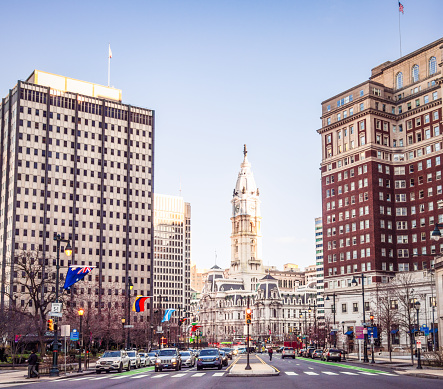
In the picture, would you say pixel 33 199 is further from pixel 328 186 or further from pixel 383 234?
pixel 383 234

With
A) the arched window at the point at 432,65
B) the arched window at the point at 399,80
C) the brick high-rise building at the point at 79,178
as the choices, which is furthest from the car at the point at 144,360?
the brick high-rise building at the point at 79,178

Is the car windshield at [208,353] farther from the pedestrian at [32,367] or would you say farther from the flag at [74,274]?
the pedestrian at [32,367]

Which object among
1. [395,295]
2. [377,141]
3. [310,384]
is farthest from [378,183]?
[310,384]

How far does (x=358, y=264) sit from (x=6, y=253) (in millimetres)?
87119

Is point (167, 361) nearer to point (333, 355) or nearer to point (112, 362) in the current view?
point (112, 362)

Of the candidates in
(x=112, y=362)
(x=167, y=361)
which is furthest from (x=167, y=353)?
(x=112, y=362)

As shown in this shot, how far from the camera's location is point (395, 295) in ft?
325

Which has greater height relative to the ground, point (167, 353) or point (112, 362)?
point (167, 353)

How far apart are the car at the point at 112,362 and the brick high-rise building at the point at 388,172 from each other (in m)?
64.2

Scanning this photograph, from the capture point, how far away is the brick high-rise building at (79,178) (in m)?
153

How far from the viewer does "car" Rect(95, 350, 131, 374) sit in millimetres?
52531

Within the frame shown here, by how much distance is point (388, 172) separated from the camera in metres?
113

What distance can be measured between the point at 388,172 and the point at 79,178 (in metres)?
84.1

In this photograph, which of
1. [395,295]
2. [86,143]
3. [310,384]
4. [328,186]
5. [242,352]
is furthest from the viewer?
[86,143]
